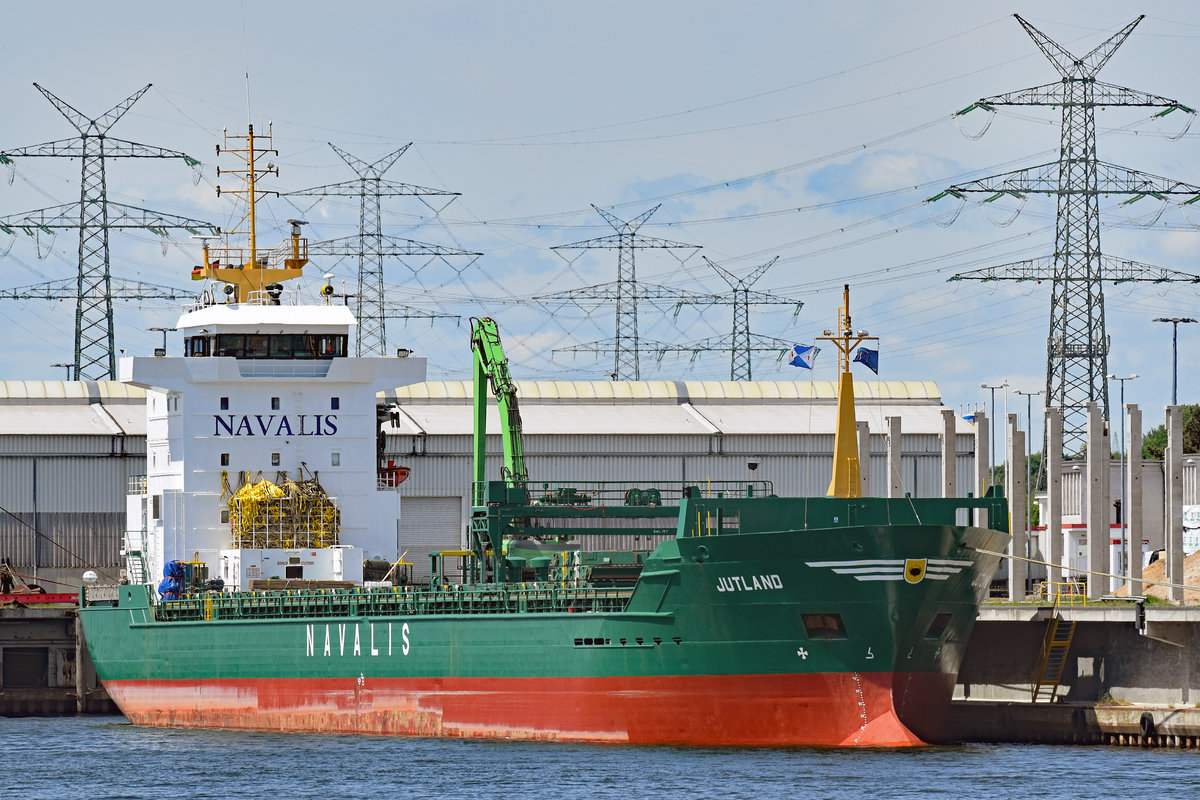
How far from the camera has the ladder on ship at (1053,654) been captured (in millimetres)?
39094

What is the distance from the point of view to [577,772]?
110 feet

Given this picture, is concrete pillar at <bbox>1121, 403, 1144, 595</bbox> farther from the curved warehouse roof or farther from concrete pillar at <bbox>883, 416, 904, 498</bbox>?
the curved warehouse roof

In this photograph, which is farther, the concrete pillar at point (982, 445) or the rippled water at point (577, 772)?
the concrete pillar at point (982, 445)

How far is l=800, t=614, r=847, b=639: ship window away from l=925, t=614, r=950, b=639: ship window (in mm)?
1593

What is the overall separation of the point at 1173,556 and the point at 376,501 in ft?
60.7

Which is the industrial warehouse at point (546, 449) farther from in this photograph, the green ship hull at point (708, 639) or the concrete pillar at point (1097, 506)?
the green ship hull at point (708, 639)

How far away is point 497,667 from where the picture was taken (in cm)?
3909

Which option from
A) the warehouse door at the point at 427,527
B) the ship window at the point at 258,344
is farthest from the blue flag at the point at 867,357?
the warehouse door at the point at 427,527

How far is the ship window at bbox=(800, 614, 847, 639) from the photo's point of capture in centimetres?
3522

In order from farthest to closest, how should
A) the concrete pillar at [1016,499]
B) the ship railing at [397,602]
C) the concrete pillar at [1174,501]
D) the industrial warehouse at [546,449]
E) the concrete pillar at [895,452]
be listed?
the industrial warehouse at [546,449] < the concrete pillar at [895,452] < the concrete pillar at [1016,499] < the concrete pillar at [1174,501] < the ship railing at [397,602]

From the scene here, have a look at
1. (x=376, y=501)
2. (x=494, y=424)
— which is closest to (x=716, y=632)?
(x=376, y=501)

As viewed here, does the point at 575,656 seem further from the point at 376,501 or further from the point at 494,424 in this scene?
the point at 494,424

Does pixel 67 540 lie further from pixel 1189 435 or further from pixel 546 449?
pixel 1189 435

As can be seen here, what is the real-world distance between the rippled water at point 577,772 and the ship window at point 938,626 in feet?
6.77
